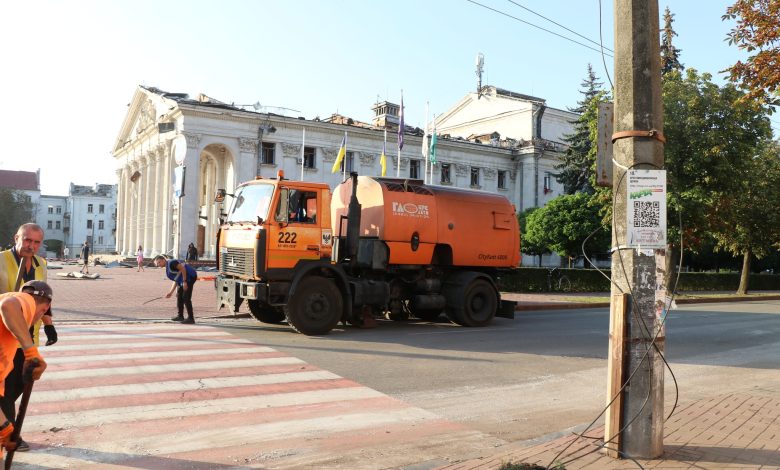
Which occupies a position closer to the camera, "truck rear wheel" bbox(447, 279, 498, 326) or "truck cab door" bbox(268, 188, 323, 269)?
"truck cab door" bbox(268, 188, 323, 269)

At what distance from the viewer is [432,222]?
14.0m

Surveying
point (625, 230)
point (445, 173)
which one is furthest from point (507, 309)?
point (445, 173)

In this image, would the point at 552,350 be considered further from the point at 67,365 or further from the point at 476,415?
the point at 67,365

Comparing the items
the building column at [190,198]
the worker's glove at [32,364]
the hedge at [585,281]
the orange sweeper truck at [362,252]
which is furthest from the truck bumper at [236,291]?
the building column at [190,198]

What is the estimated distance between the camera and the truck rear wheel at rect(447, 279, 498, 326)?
46.9 feet

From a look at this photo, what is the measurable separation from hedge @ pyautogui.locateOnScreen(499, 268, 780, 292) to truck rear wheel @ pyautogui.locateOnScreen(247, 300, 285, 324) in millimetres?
9377

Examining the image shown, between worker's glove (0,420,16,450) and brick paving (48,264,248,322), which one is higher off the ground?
worker's glove (0,420,16,450)

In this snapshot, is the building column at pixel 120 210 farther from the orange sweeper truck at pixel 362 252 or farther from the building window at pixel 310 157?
the orange sweeper truck at pixel 362 252

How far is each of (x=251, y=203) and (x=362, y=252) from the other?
8.54 ft

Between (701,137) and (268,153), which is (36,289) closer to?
(701,137)

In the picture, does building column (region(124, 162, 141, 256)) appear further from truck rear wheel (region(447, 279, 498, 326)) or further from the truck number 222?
the truck number 222

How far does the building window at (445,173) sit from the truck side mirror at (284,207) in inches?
1873

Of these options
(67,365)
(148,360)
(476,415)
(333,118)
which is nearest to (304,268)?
(148,360)

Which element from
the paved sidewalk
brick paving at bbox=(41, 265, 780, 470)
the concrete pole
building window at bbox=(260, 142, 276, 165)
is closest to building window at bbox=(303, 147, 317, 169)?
building window at bbox=(260, 142, 276, 165)
